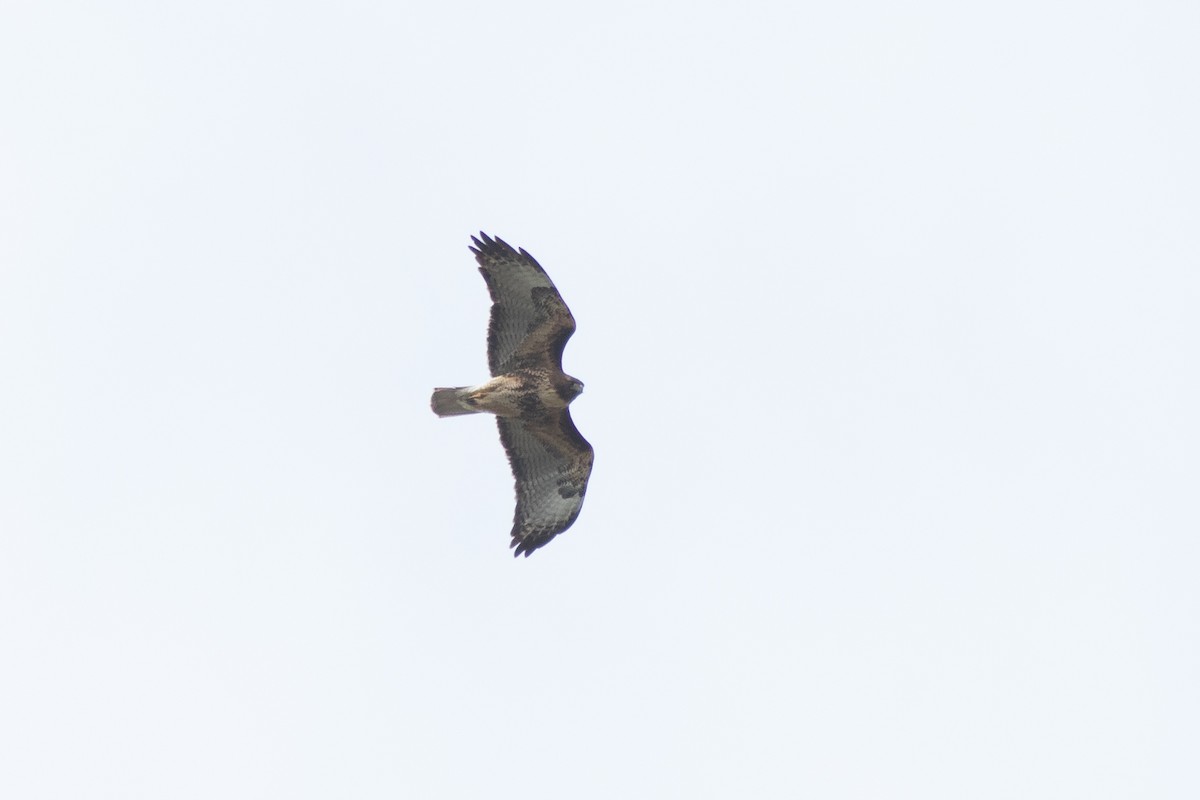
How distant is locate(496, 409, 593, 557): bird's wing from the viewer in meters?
24.6

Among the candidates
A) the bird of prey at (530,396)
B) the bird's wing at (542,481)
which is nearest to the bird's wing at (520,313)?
the bird of prey at (530,396)

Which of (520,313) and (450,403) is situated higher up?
(520,313)

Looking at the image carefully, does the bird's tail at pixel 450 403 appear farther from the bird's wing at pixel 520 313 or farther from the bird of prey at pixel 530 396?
the bird's wing at pixel 520 313

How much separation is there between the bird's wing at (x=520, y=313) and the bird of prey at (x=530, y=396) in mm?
12

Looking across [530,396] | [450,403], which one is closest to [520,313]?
[530,396]

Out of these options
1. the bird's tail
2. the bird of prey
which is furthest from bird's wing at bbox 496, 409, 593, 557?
the bird's tail

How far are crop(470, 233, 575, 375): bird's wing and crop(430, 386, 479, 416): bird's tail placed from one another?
20.5 inches

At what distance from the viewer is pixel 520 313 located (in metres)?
23.7

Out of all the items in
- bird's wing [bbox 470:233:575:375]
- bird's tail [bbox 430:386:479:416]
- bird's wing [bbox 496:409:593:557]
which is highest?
bird's wing [bbox 470:233:575:375]

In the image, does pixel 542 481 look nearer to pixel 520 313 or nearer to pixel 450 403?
pixel 450 403

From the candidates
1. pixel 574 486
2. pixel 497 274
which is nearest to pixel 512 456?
pixel 574 486

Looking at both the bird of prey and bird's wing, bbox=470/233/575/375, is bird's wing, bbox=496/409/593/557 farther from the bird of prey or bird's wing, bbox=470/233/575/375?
bird's wing, bbox=470/233/575/375

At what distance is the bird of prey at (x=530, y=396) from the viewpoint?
77.0 feet

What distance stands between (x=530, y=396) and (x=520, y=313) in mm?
1039
